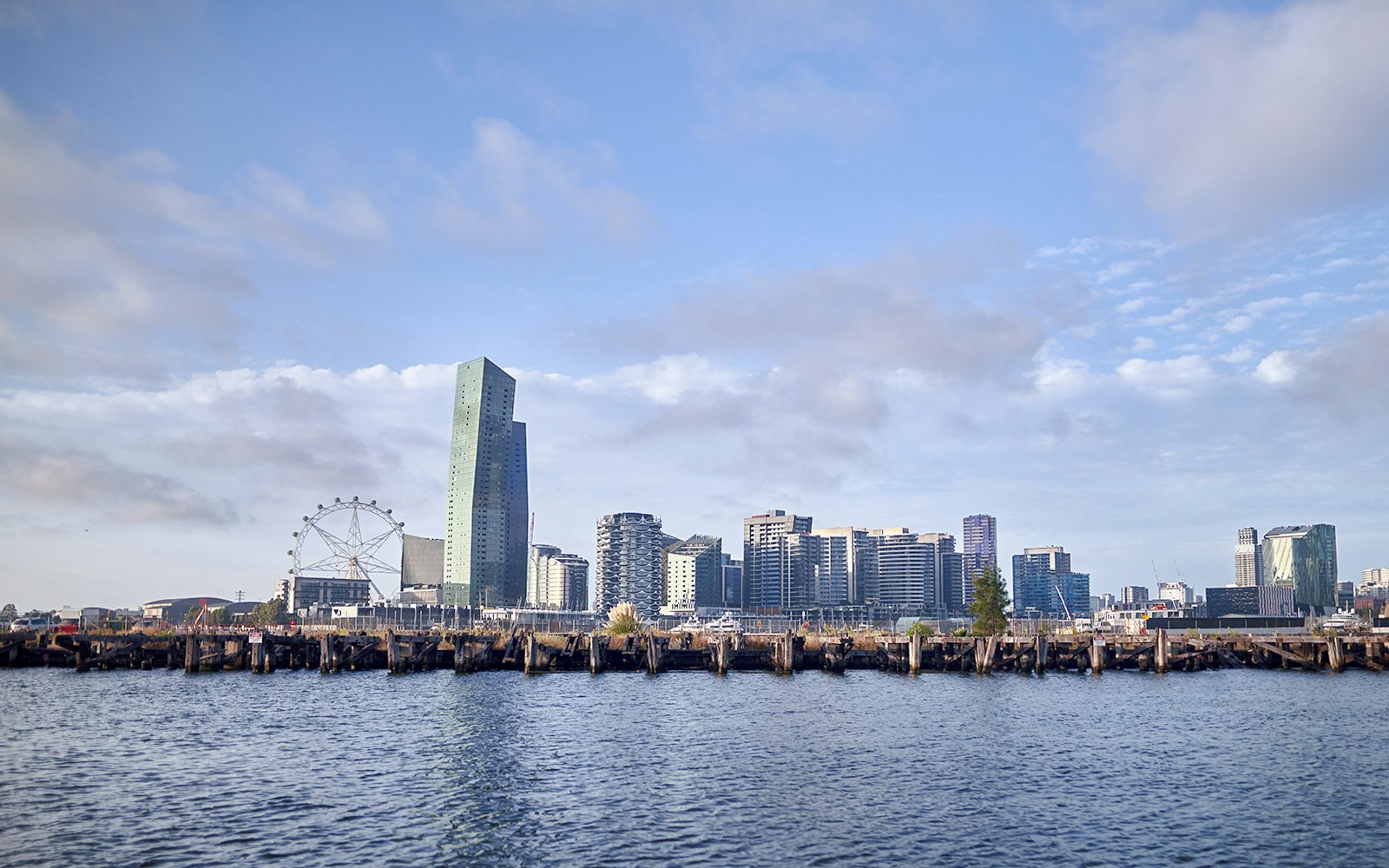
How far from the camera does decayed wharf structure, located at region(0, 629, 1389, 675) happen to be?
396 feet

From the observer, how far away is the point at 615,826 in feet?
140

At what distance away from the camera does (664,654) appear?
4968 inches

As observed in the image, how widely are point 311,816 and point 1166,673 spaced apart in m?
113

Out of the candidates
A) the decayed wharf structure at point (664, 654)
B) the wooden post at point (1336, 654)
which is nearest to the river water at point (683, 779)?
the decayed wharf structure at point (664, 654)

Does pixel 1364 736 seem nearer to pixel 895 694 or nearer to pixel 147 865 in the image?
pixel 895 694

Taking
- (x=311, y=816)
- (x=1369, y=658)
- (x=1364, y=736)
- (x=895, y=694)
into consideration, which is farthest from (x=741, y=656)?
(x=311, y=816)

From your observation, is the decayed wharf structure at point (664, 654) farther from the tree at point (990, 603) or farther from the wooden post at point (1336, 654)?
the tree at point (990, 603)

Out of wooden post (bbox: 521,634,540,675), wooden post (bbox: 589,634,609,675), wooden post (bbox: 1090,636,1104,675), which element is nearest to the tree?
wooden post (bbox: 1090,636,1104,675)

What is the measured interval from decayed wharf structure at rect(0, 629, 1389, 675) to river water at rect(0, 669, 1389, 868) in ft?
83.0

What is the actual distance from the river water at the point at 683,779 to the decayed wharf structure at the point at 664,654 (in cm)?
2529

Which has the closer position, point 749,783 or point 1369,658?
point 749,783

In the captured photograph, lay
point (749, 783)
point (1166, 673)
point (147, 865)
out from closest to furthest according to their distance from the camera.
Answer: point (147, 865) → point (749, 783) → point (1166, 673)

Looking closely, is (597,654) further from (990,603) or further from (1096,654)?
(990,603)

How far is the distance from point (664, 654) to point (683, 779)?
241ft
